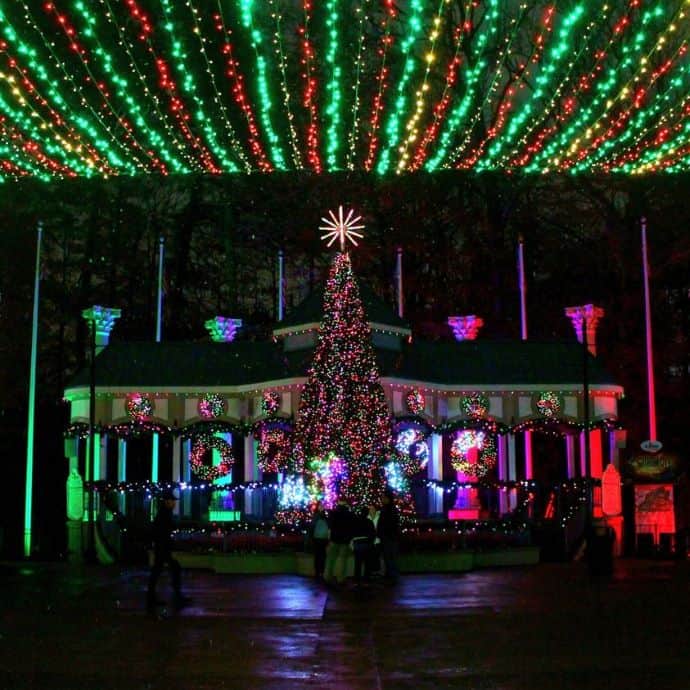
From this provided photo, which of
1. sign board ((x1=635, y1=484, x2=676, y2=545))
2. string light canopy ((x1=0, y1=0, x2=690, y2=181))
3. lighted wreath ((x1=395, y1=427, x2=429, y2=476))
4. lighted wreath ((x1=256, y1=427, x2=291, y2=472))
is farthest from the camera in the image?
lighted wreath ((x1=256, y1=427, x2=291, y2=472))

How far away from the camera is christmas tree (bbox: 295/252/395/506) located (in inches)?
1017

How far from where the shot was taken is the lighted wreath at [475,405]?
32812 millimetres

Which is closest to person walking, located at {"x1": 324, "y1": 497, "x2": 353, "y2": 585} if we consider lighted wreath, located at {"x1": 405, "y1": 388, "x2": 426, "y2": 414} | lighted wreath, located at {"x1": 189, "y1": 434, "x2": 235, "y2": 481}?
lighted wreath, located at {"x1": 405, "y1": 388, "x2": 426, "y2": 414}

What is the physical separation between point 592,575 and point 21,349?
27.4 metres

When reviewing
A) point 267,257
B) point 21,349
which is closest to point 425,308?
point 267,257

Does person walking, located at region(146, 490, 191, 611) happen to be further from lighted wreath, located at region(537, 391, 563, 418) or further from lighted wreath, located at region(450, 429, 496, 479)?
lighted wreath, located at region(537, 391, 563, 418)

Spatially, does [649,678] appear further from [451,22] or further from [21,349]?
[21,349]

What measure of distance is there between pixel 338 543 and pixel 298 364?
448 inches

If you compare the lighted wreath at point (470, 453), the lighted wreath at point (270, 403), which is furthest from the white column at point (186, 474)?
the lighted wreath at point (470, 453)

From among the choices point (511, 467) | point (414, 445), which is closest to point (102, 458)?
point (414, 445)

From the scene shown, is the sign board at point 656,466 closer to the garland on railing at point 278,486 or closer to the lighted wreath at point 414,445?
the garland on railing at point 278,486

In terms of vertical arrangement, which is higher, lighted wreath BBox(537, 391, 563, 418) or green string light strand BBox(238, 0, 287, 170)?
green string light strand BBox(238, 0, 287, 170)

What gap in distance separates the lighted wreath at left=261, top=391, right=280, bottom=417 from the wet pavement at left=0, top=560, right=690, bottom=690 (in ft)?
34.5

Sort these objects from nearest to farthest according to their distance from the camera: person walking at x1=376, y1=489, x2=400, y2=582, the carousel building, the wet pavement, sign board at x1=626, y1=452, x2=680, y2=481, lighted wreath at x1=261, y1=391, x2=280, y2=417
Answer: the wet pavement < person walking at x1=376, y1=489, x2=400, y2=582 < sign board at x1=626, y1=452, x2=680, y2=481 < the carousel building < lighted wreath at x1=261, y1=391, x2=280, y2=417
